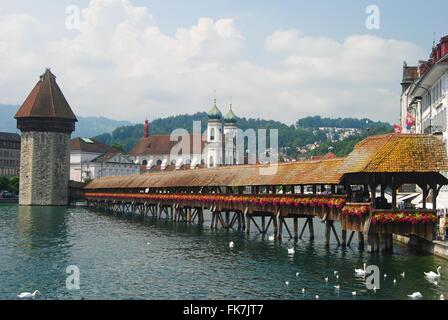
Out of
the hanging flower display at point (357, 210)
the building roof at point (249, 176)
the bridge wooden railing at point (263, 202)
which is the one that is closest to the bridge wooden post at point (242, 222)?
the bridge wooden railing at point (263, 202)

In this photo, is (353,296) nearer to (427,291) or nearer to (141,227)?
(427,291)

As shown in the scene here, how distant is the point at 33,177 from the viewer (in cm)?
9300

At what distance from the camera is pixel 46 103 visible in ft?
308

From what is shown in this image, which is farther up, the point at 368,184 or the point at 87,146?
the point at 87,146

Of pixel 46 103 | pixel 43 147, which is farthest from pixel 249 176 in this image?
pixel 46 103

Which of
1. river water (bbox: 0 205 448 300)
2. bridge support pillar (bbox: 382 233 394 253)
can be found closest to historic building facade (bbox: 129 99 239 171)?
river water (bbox: 0 205 448 300)

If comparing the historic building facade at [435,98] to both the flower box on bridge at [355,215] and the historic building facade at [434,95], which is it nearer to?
the historic building facade at [434,95]

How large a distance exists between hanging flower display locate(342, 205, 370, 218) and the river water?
1995mm

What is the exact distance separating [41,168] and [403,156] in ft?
241

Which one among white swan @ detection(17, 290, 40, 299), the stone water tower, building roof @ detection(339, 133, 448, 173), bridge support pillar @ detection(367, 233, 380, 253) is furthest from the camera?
the stone water tower

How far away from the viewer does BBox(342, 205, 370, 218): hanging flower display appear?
93.7ft

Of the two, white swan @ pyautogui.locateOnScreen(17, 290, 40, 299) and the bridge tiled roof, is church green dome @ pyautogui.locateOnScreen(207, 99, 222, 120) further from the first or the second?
white swan @ pyautogui.locateOnScreen(17, 290, 40, 299)

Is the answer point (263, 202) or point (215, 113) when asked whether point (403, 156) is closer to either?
point (263, 202)

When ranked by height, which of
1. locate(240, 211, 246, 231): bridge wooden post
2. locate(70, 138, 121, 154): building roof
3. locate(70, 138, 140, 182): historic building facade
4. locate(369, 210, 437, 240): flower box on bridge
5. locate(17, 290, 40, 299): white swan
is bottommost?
locate(17, 290, 40, 299): white swan
